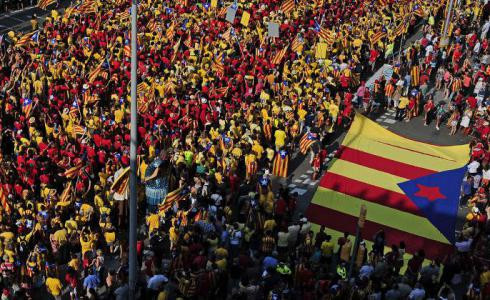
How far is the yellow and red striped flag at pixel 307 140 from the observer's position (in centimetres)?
2070

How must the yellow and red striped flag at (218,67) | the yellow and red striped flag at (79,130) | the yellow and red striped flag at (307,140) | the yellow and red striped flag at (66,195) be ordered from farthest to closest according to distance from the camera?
the yellow and red striped flag at (218,67), the yellow and red striped flag at (307,140), the yellow and red striped flag at (79,130), the yellow and red striped flag at (66,195)

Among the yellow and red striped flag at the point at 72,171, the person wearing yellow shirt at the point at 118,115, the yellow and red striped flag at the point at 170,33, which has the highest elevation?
the yellow and red striped flag at the point at 170,33

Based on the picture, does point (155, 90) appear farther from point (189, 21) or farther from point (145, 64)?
point (189, 21)

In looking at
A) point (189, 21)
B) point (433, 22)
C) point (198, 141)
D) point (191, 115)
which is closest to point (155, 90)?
point (191, 115)

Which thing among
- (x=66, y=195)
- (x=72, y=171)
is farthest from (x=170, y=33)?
(x=66, y=195)

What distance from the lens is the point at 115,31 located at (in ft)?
93.3

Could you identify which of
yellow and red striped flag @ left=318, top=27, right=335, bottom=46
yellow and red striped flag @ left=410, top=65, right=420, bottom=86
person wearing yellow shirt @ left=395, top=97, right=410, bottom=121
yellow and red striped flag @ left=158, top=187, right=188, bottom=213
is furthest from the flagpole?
yellow and red striped flag @ left=158, top=187, right=188, bottom=213

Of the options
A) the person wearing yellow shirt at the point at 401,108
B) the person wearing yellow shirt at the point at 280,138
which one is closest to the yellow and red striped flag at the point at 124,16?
the person wearing yellow shirt at the point at 280,138

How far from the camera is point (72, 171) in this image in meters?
17.5

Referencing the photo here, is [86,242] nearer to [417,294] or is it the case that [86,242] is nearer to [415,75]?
[417,294]

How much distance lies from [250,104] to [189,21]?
8806mm

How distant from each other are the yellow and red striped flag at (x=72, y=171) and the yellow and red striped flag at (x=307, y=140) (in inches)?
271

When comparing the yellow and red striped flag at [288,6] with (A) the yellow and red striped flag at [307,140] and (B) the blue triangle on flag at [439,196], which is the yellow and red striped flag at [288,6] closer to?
(A) the yellow and red striped flag at [307,140]

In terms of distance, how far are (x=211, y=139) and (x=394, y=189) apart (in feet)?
18.3
